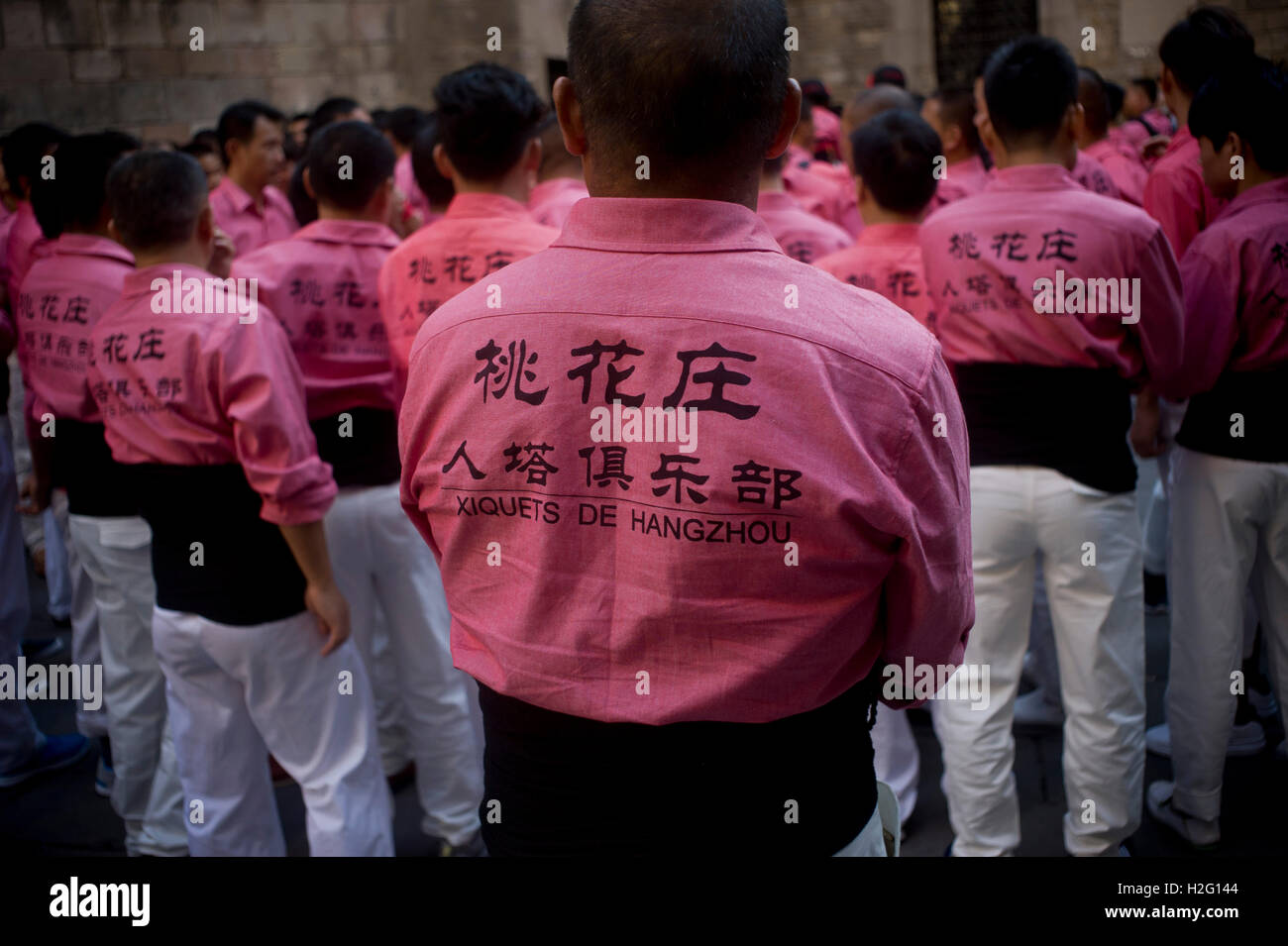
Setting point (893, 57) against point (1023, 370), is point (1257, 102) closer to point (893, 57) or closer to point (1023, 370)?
point (1023, 370)

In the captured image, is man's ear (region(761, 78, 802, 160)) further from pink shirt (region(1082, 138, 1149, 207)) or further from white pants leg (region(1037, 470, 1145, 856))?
pink shirt (region(1082, 138, 1149, 207))

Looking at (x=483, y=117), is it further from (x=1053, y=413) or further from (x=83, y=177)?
(x=1053, y=413)

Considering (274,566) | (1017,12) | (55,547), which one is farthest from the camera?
(1017,12)

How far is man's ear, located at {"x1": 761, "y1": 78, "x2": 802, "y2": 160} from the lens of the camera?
1369 mm

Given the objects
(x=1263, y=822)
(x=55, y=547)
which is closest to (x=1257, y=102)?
(x=1263, y=822)

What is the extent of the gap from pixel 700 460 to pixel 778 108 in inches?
17.1

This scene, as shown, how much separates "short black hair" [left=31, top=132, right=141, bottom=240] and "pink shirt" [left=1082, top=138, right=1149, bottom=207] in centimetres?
395

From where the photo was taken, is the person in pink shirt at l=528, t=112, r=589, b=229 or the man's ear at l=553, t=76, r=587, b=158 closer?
the man's ear at l=553, t=76, r=587, b=158

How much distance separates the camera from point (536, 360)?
134 cm

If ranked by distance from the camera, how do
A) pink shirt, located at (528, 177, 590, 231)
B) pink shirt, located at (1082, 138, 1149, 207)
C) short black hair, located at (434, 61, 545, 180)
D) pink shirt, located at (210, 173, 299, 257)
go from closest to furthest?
short black hair, located at (434, 61, 545, 180) → pink shirt, located at (528, 177, 590, 231) → pink shirt, located at (1082, 138, 1149, 207) → pink shirt, located at (210, 173, 299, 257)

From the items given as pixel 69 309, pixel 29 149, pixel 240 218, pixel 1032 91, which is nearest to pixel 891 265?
pixel 1032 91

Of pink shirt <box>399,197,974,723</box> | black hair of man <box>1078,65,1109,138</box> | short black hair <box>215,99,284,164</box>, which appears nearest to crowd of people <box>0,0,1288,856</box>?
pink shirt <box>399,197,974,723</box>

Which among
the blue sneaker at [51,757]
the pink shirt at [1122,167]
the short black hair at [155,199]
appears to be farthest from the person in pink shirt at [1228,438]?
the blue sneaker at [51,757]

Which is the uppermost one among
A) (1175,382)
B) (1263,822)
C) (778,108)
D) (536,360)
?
(778,108)
